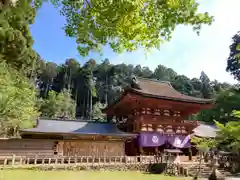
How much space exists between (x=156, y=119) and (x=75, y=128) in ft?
25.2

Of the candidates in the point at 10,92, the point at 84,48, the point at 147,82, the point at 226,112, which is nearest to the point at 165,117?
the point at 147,82

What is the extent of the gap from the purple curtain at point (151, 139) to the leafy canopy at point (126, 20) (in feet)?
43.4

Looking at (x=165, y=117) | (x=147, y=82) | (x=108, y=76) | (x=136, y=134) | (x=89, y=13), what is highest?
(x=108, y=76)

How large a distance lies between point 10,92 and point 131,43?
9.68 metres

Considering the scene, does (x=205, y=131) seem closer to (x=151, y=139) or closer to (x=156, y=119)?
(x=156, y=119)

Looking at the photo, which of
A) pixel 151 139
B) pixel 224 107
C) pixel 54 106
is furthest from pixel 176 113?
pixel 54 106

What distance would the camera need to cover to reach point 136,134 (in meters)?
18.7

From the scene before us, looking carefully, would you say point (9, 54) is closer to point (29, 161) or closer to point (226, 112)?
point (29, 161)

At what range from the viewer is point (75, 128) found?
1759 centimetres

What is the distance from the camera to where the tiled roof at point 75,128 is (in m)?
16.2

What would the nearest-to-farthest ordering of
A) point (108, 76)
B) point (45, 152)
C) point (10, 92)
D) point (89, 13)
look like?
point (89, 13)
point (10, 92)
point (45, 152)
point (108, 76)

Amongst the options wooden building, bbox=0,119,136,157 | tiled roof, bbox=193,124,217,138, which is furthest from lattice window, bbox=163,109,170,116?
wooden building, bbox=0,119,136,157

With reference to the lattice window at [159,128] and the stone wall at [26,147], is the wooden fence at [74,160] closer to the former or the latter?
the stone wall at [26,147]

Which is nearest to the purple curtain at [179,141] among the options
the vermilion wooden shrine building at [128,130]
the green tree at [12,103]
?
the vermilion wooden shrine building at [128,130]
